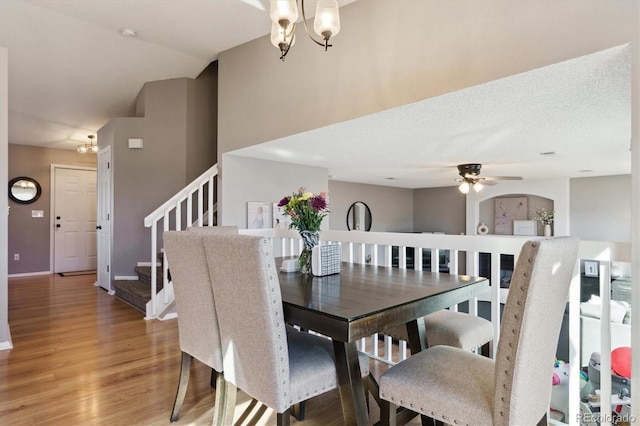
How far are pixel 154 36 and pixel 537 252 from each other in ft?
11.7

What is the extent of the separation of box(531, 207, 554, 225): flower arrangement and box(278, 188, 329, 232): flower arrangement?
270 inches

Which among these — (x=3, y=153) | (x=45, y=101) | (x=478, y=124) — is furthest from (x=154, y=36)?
(x=478, y=124)

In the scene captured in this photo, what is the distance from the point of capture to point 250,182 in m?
4.06

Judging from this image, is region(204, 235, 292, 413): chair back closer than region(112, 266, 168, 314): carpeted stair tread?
Yes

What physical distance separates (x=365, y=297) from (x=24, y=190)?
749 centimetres

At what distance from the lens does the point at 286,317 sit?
1.47m

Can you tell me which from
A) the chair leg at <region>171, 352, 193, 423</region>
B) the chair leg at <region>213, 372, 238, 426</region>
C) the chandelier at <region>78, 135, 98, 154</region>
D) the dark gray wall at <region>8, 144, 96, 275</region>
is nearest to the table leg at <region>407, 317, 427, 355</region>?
the chair leg at <region>213, 372, 238, 426</region>

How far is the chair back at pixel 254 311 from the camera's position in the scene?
4.30 ft

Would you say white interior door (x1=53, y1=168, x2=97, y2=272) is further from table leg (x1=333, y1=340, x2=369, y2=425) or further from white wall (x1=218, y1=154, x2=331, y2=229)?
table leg (x1=333, y1=340, x2=369, y2=425)

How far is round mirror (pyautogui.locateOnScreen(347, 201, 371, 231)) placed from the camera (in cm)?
775

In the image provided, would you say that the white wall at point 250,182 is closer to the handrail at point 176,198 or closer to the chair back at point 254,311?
the handrail at point 176,198

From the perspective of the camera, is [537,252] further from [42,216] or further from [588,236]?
[42,216]

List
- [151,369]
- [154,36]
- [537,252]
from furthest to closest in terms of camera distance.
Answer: [154,36], [151,369], [537,252]

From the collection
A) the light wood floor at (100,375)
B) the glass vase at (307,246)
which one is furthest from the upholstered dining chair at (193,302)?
the glass vase at (307,246)
